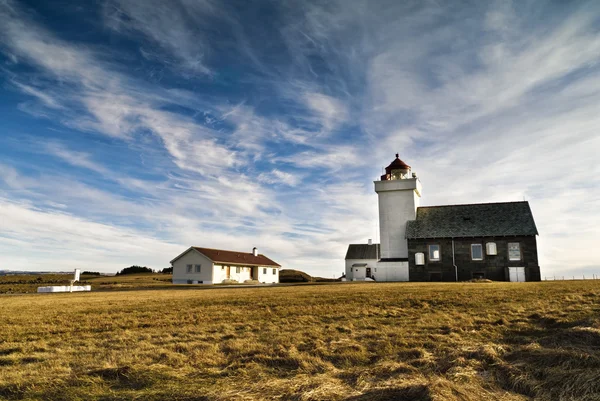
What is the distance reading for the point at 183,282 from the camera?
52844 millimetres

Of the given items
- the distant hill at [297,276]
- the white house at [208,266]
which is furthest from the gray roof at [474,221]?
the distant hill at [297,276]

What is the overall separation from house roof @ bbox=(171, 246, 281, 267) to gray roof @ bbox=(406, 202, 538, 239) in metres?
24.2

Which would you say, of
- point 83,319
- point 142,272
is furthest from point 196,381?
point 142,272

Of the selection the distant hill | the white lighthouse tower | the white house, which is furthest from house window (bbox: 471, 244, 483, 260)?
the distant hill

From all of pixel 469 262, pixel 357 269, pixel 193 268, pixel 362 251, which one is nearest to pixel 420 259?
pixel 469 262

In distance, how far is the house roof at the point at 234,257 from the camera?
173 ft

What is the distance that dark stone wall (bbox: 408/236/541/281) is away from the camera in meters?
38.7

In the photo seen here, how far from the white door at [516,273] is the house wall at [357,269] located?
2526cm

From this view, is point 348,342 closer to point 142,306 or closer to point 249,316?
point 249,316

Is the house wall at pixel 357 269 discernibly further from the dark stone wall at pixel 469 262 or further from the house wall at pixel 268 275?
the dark stone wall at pixel 469 262

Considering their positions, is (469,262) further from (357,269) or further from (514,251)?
(357,269)

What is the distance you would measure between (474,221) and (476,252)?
338 centimetres

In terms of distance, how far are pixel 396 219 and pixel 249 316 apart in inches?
1316

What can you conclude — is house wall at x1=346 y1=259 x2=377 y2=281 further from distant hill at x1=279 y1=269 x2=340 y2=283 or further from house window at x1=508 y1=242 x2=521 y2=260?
house window at x1=508 y1=242 x2=521 y2=260
